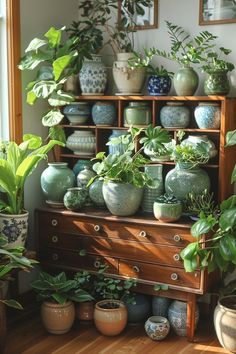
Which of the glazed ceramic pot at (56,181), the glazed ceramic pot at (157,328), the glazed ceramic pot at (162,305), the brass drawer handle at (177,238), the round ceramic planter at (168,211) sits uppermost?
the glazed ceramic pot at (56,181)

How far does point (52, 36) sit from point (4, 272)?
4.99ft

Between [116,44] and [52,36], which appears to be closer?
[52,36]

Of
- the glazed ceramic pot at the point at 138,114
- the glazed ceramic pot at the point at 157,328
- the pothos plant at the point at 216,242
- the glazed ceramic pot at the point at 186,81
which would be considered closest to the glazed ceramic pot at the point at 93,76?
the glazed ceramic pot at the point at 138,114

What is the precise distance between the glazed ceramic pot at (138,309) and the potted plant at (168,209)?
0.58 metres

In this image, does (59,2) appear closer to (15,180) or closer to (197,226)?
(15,180)

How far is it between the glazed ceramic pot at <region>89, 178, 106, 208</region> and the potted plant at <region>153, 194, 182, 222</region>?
43 centimetres

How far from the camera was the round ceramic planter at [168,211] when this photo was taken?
3.17 m

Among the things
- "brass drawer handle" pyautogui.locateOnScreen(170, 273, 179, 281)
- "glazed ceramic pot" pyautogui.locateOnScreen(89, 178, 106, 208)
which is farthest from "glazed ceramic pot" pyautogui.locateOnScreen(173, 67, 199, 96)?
"brass drawer handle" pyautogui.locateOnScreen(170, 273, 179, 281)

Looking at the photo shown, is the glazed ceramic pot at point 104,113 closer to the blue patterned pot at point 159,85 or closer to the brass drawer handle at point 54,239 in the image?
the blue patterned pot at point 159,85

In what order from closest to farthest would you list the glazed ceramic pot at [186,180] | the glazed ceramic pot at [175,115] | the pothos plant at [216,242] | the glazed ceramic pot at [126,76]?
1. the pothos plant at [216,242]
2. the glazed ceramic pot at [186,180]
3. the glazed ceramic pot at [175,115]
4. the glazed ceramic pot at [126,76]

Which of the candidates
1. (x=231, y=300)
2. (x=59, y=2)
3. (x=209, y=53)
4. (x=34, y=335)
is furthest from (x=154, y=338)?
(x=59, y=2)

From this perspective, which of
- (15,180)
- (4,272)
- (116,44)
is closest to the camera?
(4,272)

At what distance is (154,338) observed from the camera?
323 centimetres

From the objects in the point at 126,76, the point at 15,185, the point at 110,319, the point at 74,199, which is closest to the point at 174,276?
the point at 110,319
